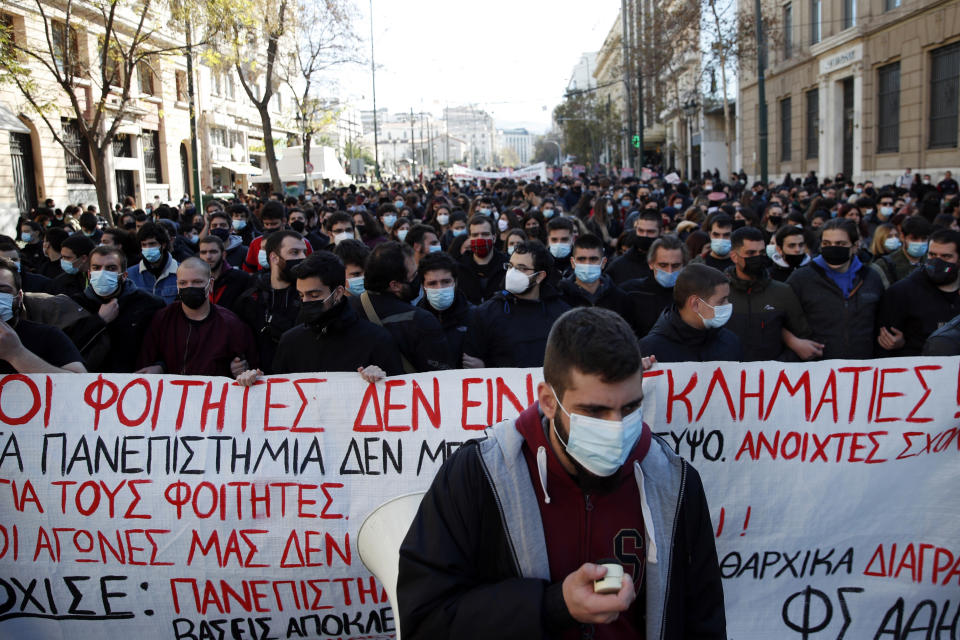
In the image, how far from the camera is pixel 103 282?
5.05 meters

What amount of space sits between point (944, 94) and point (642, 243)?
18.8 meters

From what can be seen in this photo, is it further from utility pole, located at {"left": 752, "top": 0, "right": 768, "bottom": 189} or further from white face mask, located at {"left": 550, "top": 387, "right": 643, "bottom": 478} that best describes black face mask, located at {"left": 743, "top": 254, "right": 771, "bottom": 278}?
utility pole, located at {"left": 752, "top": 0, "right": 768, "bottom": 189}

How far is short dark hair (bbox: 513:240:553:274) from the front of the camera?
4.81 meters

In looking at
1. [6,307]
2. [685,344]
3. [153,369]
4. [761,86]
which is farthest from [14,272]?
[761,86]

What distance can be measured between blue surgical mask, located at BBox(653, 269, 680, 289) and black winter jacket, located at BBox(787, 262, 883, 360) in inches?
32.3

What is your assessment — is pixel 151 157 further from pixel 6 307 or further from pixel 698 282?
pixel 698 282

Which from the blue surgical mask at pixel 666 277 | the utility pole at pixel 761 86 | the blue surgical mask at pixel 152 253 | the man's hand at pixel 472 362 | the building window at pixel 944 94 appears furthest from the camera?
the building window at pixel 944 94

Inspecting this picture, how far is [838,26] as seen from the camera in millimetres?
28734

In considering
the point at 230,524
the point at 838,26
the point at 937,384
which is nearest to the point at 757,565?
the point at 937,384

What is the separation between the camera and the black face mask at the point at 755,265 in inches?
202

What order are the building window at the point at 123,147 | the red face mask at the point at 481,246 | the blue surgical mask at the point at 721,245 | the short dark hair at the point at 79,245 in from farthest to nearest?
the building window at the point at 123,147
the red face mask at the point at 481,246
the blue surgical mask at the point at 721,245
the short dark hair at the point at 79,245

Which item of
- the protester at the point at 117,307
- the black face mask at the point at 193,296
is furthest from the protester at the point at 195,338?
the protester at the point at 117,307

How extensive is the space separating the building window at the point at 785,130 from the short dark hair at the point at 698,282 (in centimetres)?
3437

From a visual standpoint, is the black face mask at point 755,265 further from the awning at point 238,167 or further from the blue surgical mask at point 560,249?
the awning at point 238,167
